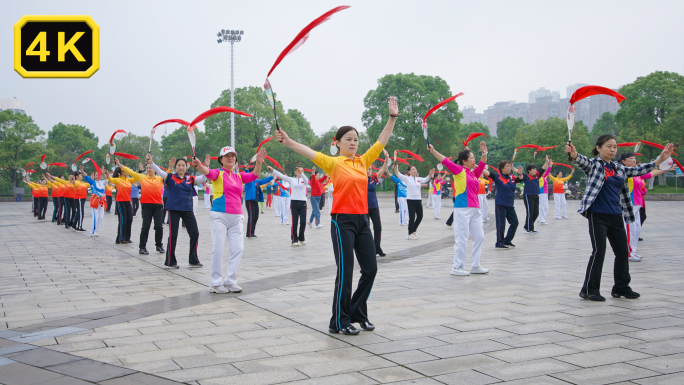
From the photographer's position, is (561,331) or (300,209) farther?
(300,209)

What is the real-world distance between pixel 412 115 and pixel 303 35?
53767 mm

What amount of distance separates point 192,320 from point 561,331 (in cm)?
375

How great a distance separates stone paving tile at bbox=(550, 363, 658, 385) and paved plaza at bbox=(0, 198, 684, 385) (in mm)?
14

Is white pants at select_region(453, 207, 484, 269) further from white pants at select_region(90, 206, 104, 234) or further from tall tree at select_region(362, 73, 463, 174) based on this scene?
tall tree at select_region(362, 73, 463, 174)

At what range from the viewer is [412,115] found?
5762 cm

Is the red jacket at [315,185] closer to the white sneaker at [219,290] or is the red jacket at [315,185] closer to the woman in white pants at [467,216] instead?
the woman in white pants at [467,216]

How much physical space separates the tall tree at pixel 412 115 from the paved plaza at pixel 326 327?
48283 millimetres

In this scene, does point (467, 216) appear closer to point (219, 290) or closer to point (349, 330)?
point (219, 290)

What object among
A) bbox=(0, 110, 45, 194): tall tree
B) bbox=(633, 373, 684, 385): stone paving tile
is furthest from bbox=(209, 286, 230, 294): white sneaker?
bbox=(0, 110, 45, 194): tall tree

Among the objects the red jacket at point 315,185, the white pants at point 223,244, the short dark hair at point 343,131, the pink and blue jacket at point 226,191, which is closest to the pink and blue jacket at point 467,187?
the pink and blue jacket at point 226,191

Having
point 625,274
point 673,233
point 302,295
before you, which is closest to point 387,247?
point 302,295

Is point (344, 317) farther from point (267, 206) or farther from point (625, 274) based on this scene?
point (267, 206)

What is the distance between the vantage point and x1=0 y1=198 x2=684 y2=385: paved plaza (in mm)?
3902

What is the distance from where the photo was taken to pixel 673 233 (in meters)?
15.0
